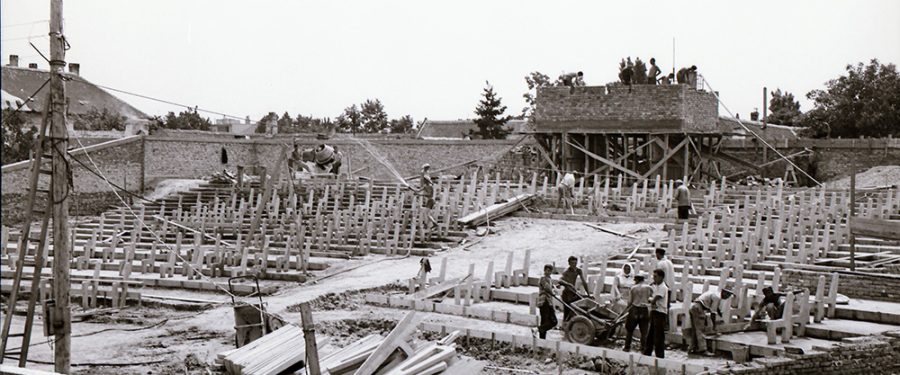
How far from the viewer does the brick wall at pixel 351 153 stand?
113ft

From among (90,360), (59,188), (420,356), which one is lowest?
(90,360)

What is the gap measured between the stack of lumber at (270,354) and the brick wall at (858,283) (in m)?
8.42

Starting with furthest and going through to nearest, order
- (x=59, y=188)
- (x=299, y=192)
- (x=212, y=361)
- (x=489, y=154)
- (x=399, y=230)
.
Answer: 1. (x=489, y=154)
2. (x=299, y=192)
3. (x=399, y=230)
4. (x=212, y=361)
5. (x=59, y=188)

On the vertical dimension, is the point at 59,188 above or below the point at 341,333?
above

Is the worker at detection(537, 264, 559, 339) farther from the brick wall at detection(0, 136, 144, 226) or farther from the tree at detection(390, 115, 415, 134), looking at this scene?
the tree at detection(390, 115, 415, 134)

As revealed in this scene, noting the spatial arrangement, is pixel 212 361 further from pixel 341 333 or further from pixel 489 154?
pixel 489 154

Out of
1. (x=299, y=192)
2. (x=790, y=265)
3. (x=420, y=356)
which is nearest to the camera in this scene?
(x=420, y=356)

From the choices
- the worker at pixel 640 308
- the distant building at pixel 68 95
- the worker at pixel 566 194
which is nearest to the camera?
the worker at pixel 640 308

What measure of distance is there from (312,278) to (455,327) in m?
5.45

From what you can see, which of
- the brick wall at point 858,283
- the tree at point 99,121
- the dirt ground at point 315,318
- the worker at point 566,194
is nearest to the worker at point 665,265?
the dirt ground at point 315,318

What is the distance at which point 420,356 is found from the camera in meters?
9.05

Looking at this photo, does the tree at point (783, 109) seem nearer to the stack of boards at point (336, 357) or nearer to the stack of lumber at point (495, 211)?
the stack of lumber at point (495, 211)

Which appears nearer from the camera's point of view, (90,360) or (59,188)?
(59,188)

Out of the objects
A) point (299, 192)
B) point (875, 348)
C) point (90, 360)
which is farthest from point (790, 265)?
point (299, 192)
